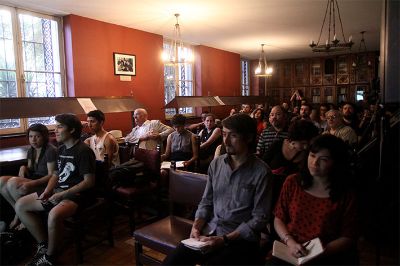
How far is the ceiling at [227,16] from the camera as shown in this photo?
4.45 metres

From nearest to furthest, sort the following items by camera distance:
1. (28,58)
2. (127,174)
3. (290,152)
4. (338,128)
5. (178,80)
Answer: (290,152)
(127,174)
(338,128)
(28,58)
(178,80)

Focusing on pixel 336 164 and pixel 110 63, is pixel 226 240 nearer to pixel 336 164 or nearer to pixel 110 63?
pixel 336 164

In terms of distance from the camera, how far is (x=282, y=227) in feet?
5.39

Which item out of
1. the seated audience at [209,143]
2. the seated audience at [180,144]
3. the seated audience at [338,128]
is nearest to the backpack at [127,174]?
the seated audience at [180,144]

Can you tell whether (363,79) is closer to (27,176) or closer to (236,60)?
(236,60)

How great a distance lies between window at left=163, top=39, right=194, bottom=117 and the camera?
23.2 feet

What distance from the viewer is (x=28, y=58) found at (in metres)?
4.55

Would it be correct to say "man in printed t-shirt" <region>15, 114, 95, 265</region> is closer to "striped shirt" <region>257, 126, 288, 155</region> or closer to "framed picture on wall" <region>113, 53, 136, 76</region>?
"striped shirt" <region>257, 126, 288, 155</region>

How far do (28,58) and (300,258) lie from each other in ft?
14.9

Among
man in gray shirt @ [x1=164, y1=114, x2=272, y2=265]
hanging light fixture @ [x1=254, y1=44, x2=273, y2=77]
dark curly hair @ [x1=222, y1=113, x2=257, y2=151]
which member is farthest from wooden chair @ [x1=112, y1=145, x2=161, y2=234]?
hanging light fixture @ [x1=254, y1=44, x2=273, y2=77]

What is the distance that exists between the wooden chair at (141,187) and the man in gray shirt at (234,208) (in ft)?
4.37

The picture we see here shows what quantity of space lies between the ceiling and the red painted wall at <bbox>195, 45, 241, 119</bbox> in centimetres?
68

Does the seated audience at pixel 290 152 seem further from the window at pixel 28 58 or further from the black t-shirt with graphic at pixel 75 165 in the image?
the window at pixel 28 58

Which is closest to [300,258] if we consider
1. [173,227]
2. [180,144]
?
[173,227]
